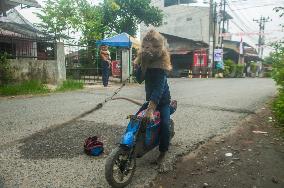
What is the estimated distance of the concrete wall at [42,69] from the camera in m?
11.8

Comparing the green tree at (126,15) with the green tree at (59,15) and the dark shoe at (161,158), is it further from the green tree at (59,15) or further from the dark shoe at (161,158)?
the dark shoe at (161,158)

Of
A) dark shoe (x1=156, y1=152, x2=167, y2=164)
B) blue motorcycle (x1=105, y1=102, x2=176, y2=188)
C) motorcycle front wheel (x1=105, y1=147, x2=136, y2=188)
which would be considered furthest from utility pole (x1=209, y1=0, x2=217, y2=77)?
motorcycle front wheel (x1=105, y1=147, x2=136, y2=188)

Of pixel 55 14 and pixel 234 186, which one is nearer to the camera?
pixel 234 186

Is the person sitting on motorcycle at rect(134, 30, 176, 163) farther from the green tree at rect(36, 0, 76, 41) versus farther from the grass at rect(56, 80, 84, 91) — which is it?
the green tree at rect(36, 0, 76, 41)

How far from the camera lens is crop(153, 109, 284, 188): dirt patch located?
3723mm

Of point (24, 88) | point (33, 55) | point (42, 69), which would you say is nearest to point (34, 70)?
point (42, 69)

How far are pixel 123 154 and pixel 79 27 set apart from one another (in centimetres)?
2201

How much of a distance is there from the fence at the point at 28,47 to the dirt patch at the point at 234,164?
9.19 m

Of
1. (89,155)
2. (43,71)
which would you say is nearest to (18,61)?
(43,71)

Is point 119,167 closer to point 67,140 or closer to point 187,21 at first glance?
point 67,140

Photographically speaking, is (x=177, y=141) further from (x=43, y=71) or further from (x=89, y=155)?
(x=43, y=71)

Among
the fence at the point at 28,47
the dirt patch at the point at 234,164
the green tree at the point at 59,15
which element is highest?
the green tree at the point at 59,15

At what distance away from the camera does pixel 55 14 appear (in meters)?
24.8

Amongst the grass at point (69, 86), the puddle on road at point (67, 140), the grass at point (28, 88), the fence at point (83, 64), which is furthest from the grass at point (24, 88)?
the puddle on road at point (67, 140)
